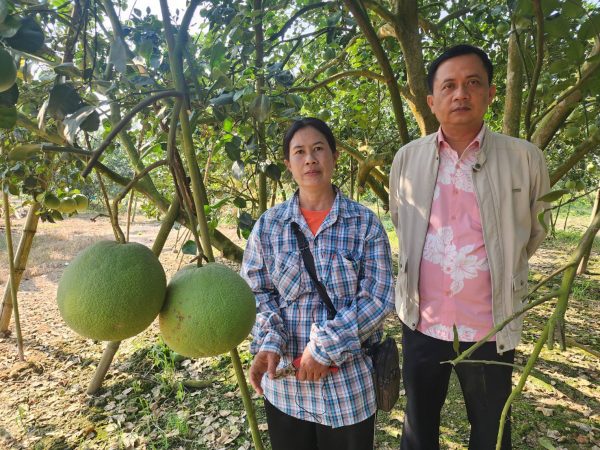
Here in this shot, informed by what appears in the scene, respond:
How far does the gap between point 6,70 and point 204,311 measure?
0.55 metres

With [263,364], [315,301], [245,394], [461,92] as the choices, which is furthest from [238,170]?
[245,394]

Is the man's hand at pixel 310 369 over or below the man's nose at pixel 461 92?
below

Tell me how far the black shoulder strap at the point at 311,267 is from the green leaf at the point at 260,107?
0.44 meters

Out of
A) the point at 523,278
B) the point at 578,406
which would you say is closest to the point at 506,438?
the point at 523,278

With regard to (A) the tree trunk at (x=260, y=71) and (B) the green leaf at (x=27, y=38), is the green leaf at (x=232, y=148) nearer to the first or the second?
(A) the tree trunk at (x=260, y=71)

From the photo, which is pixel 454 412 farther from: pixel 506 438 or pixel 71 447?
pixel 71 447

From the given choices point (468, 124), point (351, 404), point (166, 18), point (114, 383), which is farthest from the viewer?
point (114, 383)

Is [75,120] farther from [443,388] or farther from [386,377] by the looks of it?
[443,388]

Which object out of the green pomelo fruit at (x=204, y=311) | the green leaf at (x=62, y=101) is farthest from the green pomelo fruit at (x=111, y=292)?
the green leaf at (x=62, y=101)

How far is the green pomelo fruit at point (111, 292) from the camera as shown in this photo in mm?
663

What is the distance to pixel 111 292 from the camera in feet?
2.17

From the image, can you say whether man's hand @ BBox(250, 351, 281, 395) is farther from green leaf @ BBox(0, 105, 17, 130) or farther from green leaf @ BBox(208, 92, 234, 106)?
green leaf @ BBox(0, 105, 17, 130)

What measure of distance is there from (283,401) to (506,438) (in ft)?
3.29

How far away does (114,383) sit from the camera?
10.8 feet
